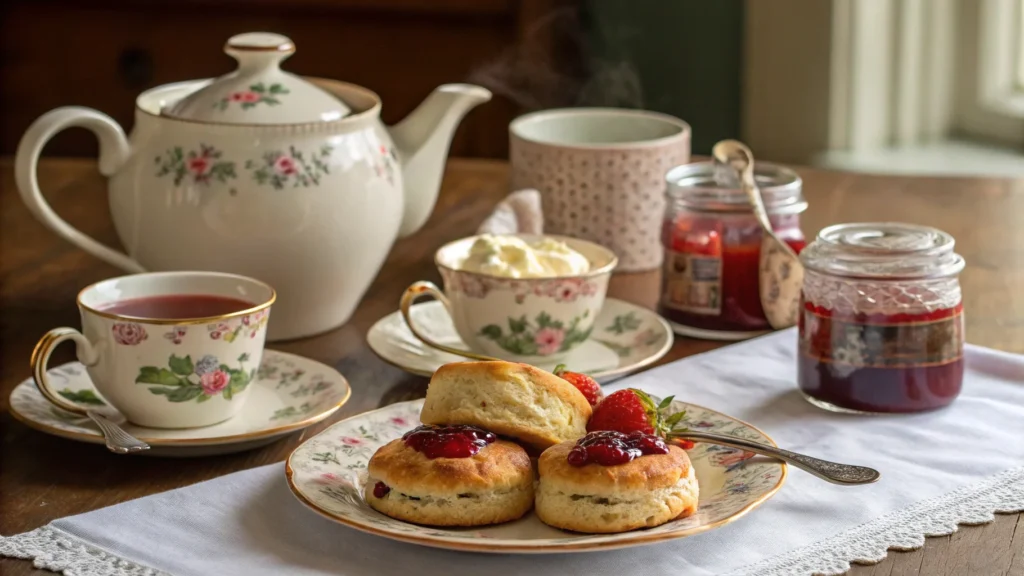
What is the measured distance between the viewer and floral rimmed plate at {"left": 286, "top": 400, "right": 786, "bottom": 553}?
787mm

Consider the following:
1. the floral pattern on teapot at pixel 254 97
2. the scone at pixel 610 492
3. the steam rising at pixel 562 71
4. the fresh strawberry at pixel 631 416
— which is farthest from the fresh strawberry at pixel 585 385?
the steam rising at pixel 562 71

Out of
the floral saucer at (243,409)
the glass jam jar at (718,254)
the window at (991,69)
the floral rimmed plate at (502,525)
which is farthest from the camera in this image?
the window at (991,69)

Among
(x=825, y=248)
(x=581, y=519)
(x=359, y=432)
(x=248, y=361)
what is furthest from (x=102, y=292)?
(x=825, y=248)

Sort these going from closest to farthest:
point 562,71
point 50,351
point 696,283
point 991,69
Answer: point 50,351
point 696,283
point 991,69
point 562,71

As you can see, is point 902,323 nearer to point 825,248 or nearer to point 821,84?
point 825,248

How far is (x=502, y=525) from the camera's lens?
84cm

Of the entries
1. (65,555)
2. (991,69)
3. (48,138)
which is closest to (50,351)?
(65,555)

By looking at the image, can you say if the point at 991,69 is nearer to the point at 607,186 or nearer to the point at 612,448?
the point at 607,186

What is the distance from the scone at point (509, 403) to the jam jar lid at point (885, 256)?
298mm

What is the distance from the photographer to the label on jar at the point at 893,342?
1.06 meters

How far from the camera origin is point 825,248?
43.3 inches

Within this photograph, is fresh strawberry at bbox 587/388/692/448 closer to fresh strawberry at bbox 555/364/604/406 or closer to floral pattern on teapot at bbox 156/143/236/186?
fresh strawberry at bbox 555/364/604/406

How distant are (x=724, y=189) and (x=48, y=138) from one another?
700 millimetres

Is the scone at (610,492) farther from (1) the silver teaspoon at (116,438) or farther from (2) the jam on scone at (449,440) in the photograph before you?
(1) the silver teaspoon at (116,438)
